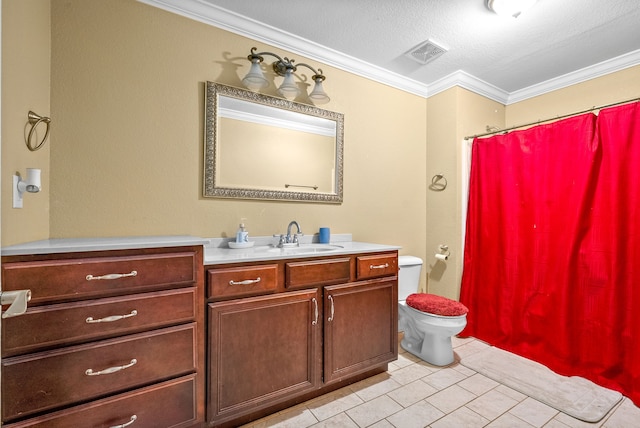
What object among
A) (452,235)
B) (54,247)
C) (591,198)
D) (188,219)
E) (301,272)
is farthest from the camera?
(452,235)

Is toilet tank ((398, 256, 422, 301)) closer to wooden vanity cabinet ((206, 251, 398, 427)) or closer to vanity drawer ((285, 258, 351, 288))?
wooden vanity cabinet ((206, 251, 398, 427))

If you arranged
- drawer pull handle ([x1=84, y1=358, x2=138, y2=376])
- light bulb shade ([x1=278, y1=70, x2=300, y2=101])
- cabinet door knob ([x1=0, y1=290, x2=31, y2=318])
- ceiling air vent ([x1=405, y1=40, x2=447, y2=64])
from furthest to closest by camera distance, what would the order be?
ceiling air vent ([x1=405, y1=40, x2=447, y2=64]) → light bulb shade ([x1=278, y1=70, x2=300, y2=101]) → drawer pull handle ([x1=84, y1=358, x2=138, y2=376]) → cabinet door knob ([x1=0, y1=290, x2=31, y2=318])

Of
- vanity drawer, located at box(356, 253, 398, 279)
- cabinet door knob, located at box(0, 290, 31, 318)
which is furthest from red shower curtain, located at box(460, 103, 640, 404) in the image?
cabinet door knob, located at box(0, 290, 31, 318)

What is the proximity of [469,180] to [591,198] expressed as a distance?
87 centimetres

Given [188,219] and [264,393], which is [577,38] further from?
[264,393]

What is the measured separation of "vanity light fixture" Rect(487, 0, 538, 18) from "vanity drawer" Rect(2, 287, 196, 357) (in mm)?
2275

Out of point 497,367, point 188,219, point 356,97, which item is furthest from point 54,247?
point 497,367

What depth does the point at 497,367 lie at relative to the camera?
2.17 meters

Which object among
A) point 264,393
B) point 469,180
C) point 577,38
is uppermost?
point 577,38

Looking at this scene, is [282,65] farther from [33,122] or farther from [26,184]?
[26,184]

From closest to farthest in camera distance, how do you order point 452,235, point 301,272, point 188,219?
point 301,272
point 188,219
point 452,235

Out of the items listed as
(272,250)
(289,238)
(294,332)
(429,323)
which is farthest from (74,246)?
(429,323)

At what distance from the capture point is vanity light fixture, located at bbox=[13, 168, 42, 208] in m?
1.21

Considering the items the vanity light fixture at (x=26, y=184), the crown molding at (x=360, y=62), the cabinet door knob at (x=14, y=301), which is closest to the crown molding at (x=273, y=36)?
the crown molding at (x=360, y=62)
